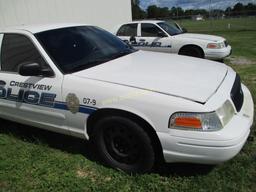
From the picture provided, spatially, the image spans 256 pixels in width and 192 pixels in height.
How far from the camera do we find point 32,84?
4.17 metres

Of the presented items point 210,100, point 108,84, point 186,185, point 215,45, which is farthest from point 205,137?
point 215,45

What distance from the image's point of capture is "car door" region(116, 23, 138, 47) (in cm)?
1157

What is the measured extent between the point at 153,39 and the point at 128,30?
1160mm

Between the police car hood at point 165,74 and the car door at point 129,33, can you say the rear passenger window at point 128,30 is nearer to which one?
the car door at point 129,33

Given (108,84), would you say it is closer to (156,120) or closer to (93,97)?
(93,97)

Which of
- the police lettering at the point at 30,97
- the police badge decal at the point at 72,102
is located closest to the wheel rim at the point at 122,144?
the police badge decal at the point at 72,102

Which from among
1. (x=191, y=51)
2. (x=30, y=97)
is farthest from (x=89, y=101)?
(x=191, y=51)

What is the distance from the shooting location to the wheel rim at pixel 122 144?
11.8ft

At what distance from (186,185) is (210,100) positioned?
36.1 inches

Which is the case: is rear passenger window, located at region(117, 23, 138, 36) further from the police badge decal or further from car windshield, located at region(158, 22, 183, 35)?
the police badge decal

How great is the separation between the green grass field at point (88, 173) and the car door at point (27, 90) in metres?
0.41

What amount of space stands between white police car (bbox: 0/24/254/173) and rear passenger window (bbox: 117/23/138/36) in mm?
7017

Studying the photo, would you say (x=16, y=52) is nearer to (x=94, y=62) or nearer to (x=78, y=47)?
(x=78, y=47)

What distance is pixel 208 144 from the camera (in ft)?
10.4
